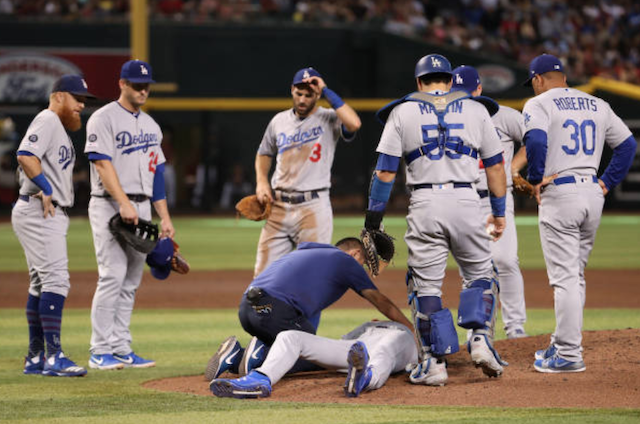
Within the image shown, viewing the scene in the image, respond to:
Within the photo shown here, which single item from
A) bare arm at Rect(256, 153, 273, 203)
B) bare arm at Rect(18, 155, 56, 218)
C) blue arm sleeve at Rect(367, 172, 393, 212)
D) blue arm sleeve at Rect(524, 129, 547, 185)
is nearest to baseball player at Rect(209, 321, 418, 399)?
blue arm sleeve at Rect(367, 172, 393, 212)

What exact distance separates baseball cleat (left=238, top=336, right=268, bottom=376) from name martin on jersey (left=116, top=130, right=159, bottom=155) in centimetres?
173

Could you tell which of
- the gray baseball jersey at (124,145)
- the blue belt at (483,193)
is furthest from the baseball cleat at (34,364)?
the blue belt at (483,193)

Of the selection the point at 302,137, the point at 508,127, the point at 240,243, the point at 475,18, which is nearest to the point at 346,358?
the point at 302,137

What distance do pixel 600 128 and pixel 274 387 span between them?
2.67 m

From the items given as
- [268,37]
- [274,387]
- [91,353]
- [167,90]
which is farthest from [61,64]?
[274,387]

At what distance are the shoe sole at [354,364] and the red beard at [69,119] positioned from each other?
8.96 feet

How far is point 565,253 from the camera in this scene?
6.25 metres

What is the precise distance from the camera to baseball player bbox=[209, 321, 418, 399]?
546cm

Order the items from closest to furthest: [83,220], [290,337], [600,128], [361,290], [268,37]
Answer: [290,337] < [361,290] < [600,128] < [83,220] < [268,37]

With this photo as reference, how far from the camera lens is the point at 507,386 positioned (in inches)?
224

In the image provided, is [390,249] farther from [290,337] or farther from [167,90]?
[167,90]

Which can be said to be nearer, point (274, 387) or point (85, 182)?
point (274, 387)

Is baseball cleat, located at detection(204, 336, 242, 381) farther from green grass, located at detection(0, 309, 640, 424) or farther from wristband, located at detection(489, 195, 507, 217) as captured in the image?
wristband, located at detection(489, 195, 507, 217)

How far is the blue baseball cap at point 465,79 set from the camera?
7309 mm
